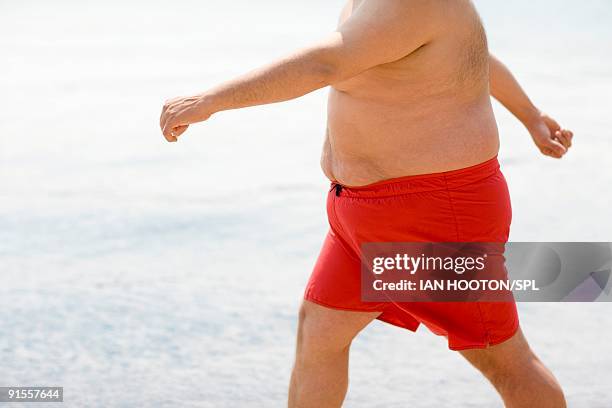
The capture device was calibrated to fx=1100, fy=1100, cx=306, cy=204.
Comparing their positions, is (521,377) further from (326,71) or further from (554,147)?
(326,71)

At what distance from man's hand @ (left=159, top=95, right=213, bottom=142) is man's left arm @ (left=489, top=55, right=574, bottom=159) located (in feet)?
2.86

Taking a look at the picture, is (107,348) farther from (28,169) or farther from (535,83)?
(535,83)

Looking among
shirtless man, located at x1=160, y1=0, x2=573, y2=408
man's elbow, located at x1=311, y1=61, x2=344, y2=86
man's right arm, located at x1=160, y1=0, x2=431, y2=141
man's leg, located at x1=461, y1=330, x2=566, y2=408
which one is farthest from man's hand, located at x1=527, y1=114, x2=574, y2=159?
man's elbow, located at x1=311, y1=61, x2=344, y2=86

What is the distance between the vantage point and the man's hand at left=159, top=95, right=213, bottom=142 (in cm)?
223

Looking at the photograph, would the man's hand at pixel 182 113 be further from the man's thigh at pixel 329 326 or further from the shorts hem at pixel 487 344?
Answer: the shorts hem at pixel 487 344

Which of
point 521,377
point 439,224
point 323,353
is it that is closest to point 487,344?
point 521,377

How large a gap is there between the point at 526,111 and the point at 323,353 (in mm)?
860

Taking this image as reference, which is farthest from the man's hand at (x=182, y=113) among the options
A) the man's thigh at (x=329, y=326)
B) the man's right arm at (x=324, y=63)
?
the man's thigh at (x=329, y=326)

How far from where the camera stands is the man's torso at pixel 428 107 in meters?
2.33

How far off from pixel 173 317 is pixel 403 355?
2.77ft

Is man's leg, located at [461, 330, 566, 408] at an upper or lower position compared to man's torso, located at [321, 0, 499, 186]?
lower

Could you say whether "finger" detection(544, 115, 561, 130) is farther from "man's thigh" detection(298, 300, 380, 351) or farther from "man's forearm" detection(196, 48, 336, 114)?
"man's forearm" detection(196, 48, 336, 114)

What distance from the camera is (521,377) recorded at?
2.46 m

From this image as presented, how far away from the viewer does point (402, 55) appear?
2.29m
